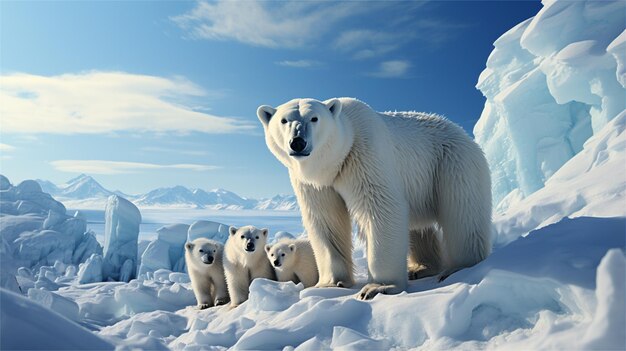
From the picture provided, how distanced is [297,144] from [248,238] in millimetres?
2662

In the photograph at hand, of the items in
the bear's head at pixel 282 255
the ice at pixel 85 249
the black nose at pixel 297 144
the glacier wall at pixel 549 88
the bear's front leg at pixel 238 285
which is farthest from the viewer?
the ice at pixel 85 249

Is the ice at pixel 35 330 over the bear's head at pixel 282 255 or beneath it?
over

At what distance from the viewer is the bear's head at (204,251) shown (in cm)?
606

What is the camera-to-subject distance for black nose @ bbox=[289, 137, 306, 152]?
3.19 metres

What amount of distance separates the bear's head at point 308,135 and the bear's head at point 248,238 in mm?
2050

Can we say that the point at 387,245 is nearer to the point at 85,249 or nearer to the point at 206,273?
the point at 206,273

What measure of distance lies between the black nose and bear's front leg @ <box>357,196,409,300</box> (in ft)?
2.45

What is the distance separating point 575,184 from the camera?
588cm

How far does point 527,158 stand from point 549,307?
12517mm

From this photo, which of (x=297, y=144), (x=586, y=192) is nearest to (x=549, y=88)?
(x=586, y=192)

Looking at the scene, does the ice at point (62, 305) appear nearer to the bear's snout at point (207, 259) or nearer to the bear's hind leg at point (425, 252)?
the bear's snout at point (207, 259)

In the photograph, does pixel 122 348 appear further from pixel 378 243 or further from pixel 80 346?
pixel 378 243

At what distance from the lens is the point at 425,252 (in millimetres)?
4730

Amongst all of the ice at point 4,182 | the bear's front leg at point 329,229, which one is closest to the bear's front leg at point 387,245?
the bear's front leg at point 329,229
